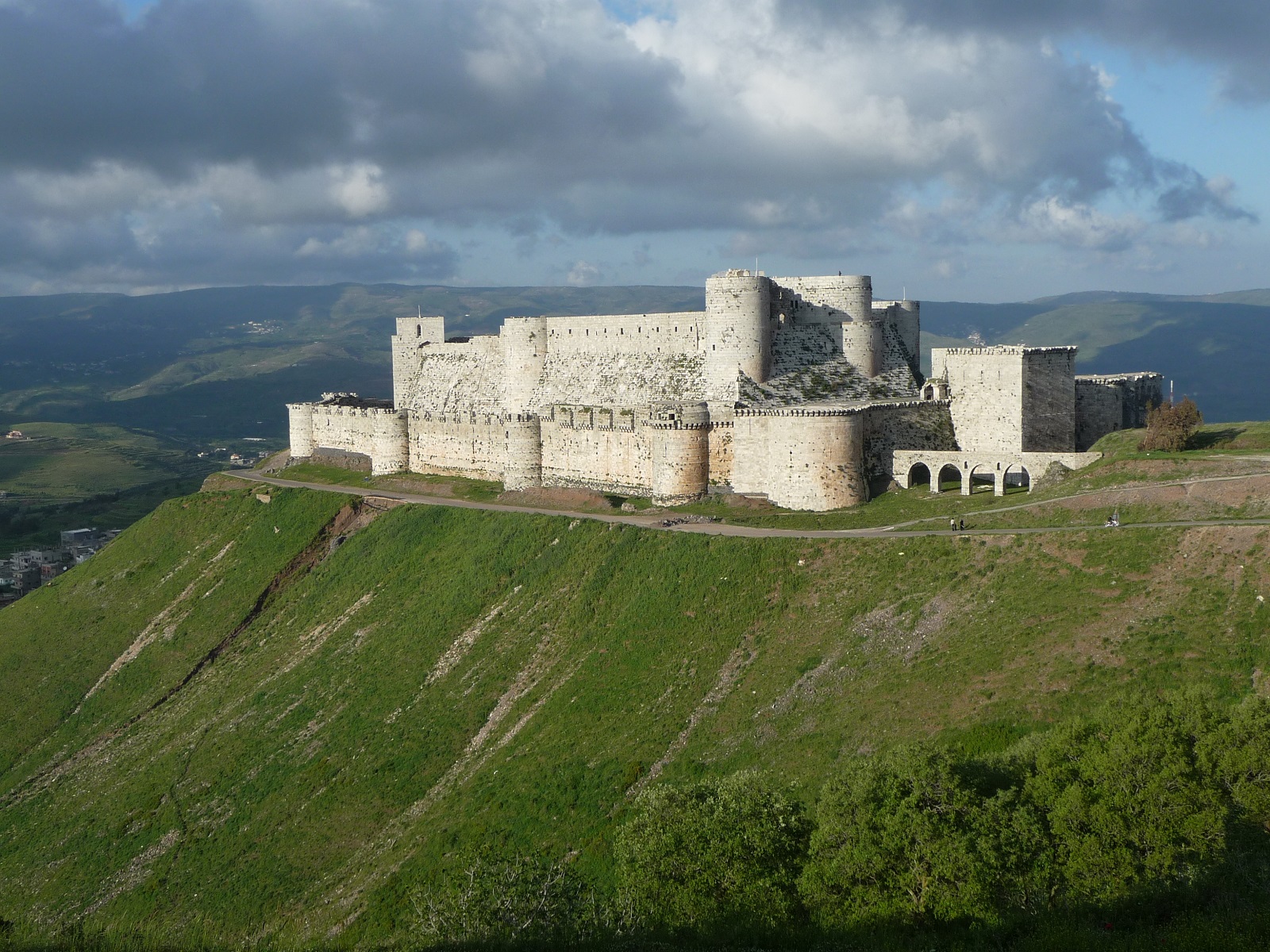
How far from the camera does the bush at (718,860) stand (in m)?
28.4

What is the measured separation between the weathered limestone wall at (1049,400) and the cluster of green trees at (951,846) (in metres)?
35.0

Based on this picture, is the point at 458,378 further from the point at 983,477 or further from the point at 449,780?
the point at 449,780

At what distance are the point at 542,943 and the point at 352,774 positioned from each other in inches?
960

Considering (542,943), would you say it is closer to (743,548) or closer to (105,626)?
(743,548)

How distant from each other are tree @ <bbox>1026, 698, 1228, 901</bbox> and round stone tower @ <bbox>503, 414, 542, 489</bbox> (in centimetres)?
4916

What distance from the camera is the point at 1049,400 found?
210ft

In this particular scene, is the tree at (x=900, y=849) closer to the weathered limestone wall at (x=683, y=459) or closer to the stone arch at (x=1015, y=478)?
the stone arch at (x=1015, y=478)

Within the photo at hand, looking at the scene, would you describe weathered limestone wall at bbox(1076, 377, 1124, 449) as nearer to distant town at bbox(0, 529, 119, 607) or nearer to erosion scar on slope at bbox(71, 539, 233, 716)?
erosion scar on slope at bbox(71, 539, 233, 716)

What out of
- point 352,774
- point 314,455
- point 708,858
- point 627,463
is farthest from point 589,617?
point 314,455

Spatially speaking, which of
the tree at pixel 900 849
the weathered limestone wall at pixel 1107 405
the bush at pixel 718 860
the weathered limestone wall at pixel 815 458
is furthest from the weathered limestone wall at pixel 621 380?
the tree at pixel 900 849

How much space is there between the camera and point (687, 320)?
75375mm

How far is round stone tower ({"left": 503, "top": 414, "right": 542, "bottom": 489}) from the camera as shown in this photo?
75188 mm

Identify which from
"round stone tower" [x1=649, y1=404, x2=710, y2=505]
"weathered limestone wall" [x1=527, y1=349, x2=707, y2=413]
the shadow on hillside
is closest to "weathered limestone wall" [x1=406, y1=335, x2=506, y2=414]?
"weathered limestone wall" [x1=527, y1=349, x2=707, y2=413]

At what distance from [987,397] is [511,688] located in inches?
1160
